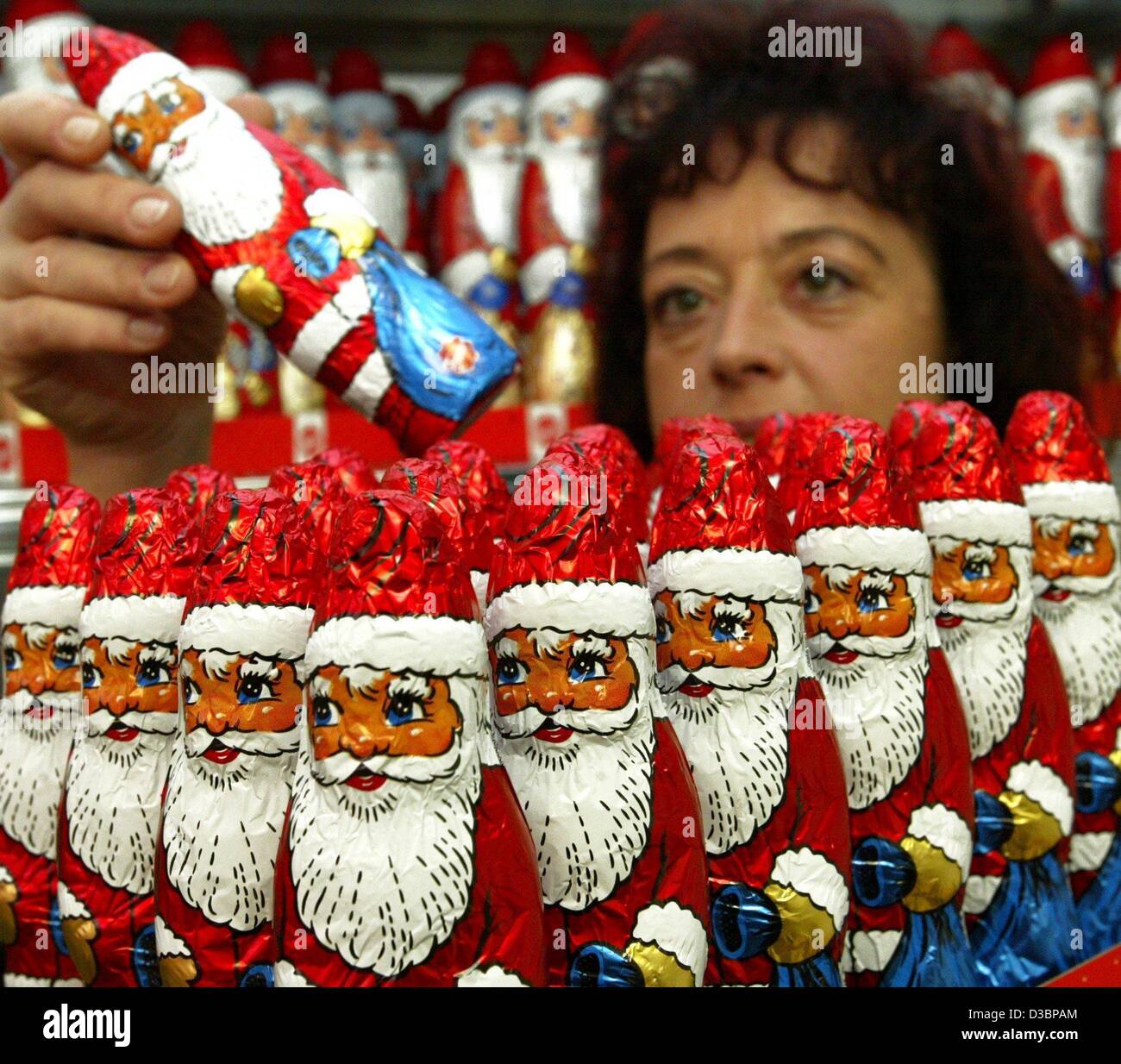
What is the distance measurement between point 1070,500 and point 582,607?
16.7 inches

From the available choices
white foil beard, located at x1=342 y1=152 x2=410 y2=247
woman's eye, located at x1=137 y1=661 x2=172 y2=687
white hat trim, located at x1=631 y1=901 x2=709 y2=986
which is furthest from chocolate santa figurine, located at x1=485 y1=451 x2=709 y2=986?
white foil beard, located at x1=342 y1=152 x2=410 y2=247

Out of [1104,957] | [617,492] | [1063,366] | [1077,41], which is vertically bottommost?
[1104,957]

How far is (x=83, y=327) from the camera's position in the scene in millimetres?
1221

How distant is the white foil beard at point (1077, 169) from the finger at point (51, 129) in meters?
1.77

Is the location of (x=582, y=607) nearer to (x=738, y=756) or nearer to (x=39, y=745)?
(x=738, y=756)

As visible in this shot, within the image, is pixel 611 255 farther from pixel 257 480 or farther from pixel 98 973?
pixel 98 973

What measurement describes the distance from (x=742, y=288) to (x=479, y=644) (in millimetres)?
1163

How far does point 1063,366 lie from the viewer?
1845mm

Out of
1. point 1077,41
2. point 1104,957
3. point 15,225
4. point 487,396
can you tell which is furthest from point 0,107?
point 1077,41

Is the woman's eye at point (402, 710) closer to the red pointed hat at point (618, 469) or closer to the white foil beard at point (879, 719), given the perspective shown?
the red pointed hat at point (618, 469)

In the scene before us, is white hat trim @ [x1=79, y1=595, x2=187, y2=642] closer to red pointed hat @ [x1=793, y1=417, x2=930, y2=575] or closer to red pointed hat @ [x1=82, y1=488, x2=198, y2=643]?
red pointed hat @ [x1=82, y1=488, x2=198, y2=643]

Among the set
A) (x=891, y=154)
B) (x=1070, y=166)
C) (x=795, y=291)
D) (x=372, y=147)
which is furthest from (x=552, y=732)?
(x=1070, y=166)

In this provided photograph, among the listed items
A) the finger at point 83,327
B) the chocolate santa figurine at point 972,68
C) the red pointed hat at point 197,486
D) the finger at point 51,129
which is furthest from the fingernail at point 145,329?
the chocolate santa figurine at point 972,68

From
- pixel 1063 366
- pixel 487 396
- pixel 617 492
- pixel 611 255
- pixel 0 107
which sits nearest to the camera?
pixel 617 492
